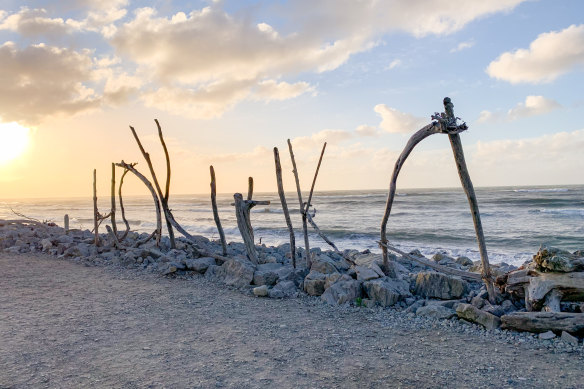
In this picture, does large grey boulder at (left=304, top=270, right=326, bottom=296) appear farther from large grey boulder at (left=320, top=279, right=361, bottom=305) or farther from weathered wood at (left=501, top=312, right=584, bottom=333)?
weathered wood at (left=501, top=312, right=584, bottom=333)

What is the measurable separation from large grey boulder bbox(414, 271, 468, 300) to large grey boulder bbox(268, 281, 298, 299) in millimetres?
2062

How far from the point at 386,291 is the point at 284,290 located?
5.88ft

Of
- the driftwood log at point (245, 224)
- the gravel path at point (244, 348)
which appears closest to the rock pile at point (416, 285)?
the gravel path at point (244, 348)

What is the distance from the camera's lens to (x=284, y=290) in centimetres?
697

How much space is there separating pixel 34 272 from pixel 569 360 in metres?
10.1

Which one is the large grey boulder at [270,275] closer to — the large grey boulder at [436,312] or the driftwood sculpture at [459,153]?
the large grey boulder at [436,312]

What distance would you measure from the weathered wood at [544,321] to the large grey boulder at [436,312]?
665mm

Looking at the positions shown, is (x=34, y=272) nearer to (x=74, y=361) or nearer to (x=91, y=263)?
(x=91, y=263)

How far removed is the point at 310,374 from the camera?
154 inches

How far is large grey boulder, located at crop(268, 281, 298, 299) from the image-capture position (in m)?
6.86

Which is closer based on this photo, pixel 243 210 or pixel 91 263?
pixel 243 210

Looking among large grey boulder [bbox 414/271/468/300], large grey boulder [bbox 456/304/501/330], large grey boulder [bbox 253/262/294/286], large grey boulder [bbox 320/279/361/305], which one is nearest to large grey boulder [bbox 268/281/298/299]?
large grey boulder [bbox 253/262/294/286]

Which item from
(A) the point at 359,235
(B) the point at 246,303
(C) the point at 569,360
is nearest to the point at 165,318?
(B) the point at 246,303

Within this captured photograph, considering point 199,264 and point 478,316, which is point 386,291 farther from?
point 199,264
